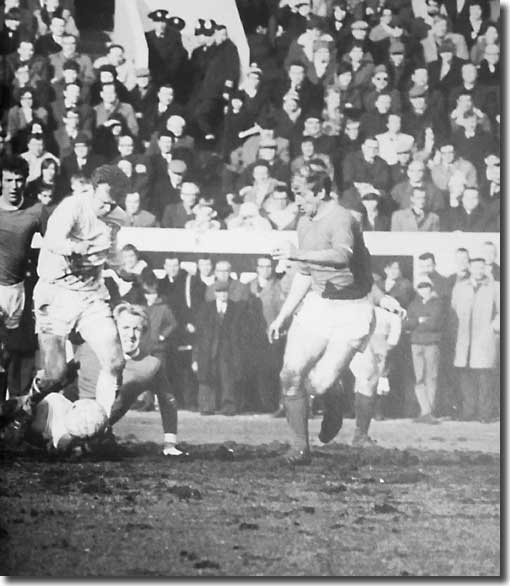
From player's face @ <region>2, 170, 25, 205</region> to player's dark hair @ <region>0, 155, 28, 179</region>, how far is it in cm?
2

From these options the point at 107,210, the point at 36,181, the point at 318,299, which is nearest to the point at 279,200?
the point at 318,299

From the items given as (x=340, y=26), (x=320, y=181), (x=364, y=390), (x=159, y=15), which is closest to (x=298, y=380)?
(x=364, y=390)

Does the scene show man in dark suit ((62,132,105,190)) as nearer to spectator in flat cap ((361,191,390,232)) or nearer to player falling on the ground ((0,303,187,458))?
player falling on the ground ((0,303,187,458))

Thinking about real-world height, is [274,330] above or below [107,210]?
below

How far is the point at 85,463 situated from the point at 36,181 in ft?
5.08

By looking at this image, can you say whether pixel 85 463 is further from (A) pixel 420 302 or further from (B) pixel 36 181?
(A) pixel 420 302

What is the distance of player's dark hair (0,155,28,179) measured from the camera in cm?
488

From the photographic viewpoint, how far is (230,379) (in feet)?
15.8

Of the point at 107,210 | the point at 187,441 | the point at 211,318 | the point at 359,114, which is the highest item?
the point at 359,114

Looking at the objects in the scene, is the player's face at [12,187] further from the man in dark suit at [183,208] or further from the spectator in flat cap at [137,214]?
the man in dark suit at [183,208]

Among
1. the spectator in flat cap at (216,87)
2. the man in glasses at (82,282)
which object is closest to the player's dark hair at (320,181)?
the spectator in flat cap at (216,87)

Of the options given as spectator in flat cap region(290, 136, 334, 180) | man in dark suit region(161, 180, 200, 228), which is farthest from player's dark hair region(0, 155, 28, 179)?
spectator in flat cap region(290, 136, 334, 180)

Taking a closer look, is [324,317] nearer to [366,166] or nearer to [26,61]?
[366,166]

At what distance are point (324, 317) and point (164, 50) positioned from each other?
1.70 m
